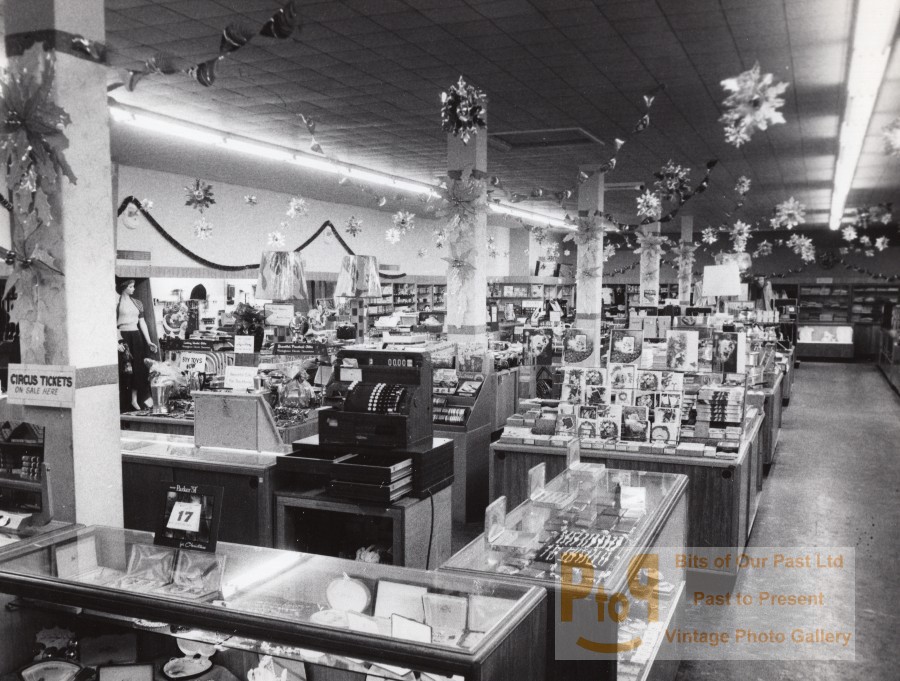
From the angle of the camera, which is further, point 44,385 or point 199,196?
point 199,196

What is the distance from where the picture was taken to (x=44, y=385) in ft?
10.4

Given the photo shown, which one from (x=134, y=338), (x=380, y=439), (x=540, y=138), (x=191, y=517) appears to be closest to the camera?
(x=191, y=517)

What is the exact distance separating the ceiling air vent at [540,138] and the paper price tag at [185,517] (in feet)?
29.2

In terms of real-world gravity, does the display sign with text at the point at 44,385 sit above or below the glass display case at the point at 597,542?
above

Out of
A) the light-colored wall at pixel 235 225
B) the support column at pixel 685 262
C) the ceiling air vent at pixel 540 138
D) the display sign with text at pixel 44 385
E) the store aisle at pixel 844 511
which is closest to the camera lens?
the display sign with text at pixel 44 385

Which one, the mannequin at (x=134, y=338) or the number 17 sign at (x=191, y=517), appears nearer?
the number 17 sign at (x=191, y=517)

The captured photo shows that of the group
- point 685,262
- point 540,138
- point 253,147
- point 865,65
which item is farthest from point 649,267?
point 865,65

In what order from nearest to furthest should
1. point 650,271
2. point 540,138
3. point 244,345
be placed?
point 244,345
point 540,138
point 650,271

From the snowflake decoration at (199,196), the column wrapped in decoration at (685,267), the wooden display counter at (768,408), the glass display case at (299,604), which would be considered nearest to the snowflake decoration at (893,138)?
the wooden display counter at (768,408)

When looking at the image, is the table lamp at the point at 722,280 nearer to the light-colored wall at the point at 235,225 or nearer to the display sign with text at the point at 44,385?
the display sign with text at the point at 44,385

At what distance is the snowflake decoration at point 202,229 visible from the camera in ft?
45.0

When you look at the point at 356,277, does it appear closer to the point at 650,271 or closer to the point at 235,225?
the point at 235,225

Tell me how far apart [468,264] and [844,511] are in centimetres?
495

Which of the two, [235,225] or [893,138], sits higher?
[235,225]
